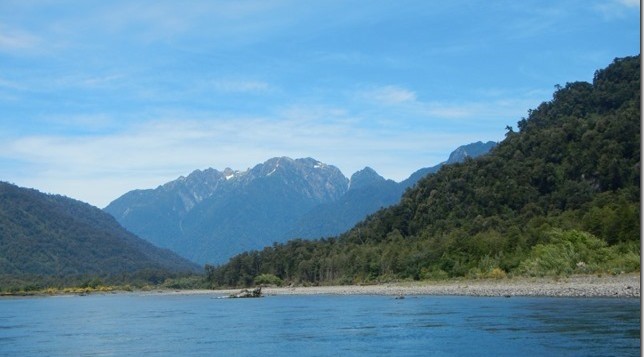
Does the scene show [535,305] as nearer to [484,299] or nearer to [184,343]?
[484,299]

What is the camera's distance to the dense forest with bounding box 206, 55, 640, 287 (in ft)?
229

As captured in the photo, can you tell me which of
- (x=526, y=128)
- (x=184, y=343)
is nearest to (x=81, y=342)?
(x=184, y=343)

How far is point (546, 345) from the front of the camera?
27.6 m

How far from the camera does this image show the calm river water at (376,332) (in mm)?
28531

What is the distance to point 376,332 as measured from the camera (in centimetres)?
Answer: 3628

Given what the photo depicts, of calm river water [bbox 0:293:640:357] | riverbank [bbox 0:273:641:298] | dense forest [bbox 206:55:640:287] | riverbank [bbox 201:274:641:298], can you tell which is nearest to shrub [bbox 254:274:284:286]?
dense forest [bbox 206:55:640:287]

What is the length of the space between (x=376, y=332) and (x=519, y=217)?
213 feet

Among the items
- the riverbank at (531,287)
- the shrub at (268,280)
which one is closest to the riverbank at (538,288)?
the riverbank at (531,287)

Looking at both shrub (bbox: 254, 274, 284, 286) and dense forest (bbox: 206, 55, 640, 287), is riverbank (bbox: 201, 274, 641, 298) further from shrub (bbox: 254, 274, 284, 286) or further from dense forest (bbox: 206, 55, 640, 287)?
shrub (bbox: 254, 274, 284, 286)

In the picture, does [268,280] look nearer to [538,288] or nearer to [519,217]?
[519,217]

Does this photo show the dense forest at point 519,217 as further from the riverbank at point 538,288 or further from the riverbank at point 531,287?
the riverbank at point 538,288

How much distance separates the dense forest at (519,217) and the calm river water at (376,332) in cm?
2059

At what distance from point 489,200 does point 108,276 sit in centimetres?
10747

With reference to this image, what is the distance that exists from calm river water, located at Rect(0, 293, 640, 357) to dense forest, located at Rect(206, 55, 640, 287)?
20.6m
